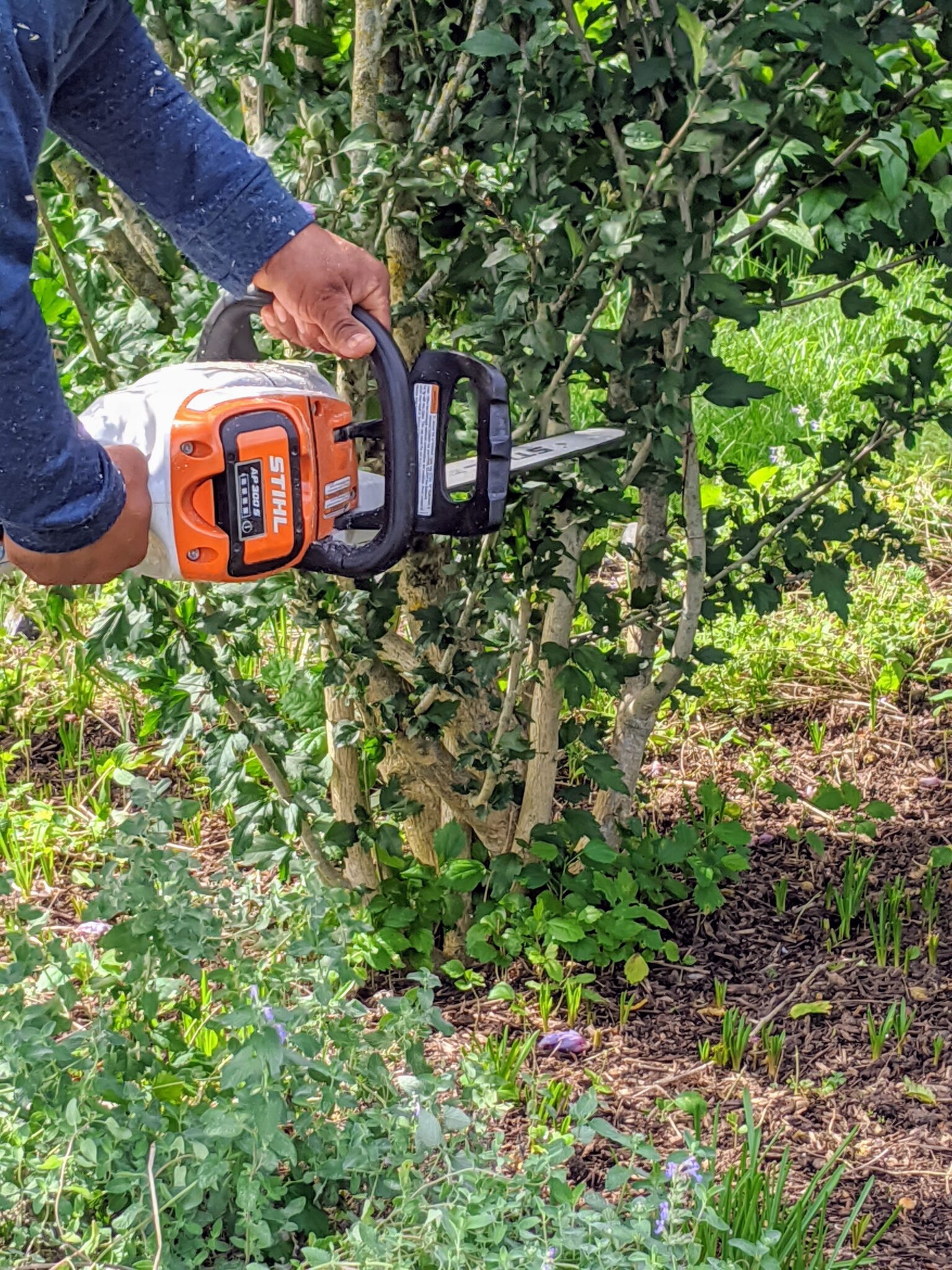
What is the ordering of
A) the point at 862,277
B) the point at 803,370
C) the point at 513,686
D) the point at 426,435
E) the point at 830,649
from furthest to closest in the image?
the point at 803,370
the point at 830,649
the point at 513,686
the point at 862,277
the point at 426,435

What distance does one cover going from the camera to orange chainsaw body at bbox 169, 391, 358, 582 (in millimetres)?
1680

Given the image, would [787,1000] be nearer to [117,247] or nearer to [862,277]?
[862,277]

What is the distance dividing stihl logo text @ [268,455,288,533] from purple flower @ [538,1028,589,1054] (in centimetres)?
113

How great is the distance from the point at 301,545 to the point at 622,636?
1202 millimetres

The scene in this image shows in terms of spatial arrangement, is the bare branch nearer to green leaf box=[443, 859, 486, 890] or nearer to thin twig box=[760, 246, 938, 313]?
thin twig box=[760, 246, 938, 313]

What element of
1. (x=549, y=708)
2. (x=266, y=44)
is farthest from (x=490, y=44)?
(x=549, y=708)

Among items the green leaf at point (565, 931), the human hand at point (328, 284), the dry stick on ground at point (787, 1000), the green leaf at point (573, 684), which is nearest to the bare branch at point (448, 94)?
the human hand at point (328, 284)

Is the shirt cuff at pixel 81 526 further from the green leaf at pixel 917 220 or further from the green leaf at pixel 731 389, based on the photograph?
the green leaf at pixel 917 220

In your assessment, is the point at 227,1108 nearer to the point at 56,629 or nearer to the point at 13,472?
the point at 13,472

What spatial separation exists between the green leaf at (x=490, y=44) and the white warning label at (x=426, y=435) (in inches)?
17.9

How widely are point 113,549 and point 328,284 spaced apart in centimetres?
55

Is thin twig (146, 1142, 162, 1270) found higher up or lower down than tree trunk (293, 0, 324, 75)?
lower down

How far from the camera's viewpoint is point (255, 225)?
6.27 feet

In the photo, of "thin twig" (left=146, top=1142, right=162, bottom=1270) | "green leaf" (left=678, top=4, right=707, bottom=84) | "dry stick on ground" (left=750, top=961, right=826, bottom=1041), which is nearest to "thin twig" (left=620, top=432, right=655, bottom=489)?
"green leaf" (left=678, top=4, right=707, bottom=84)
